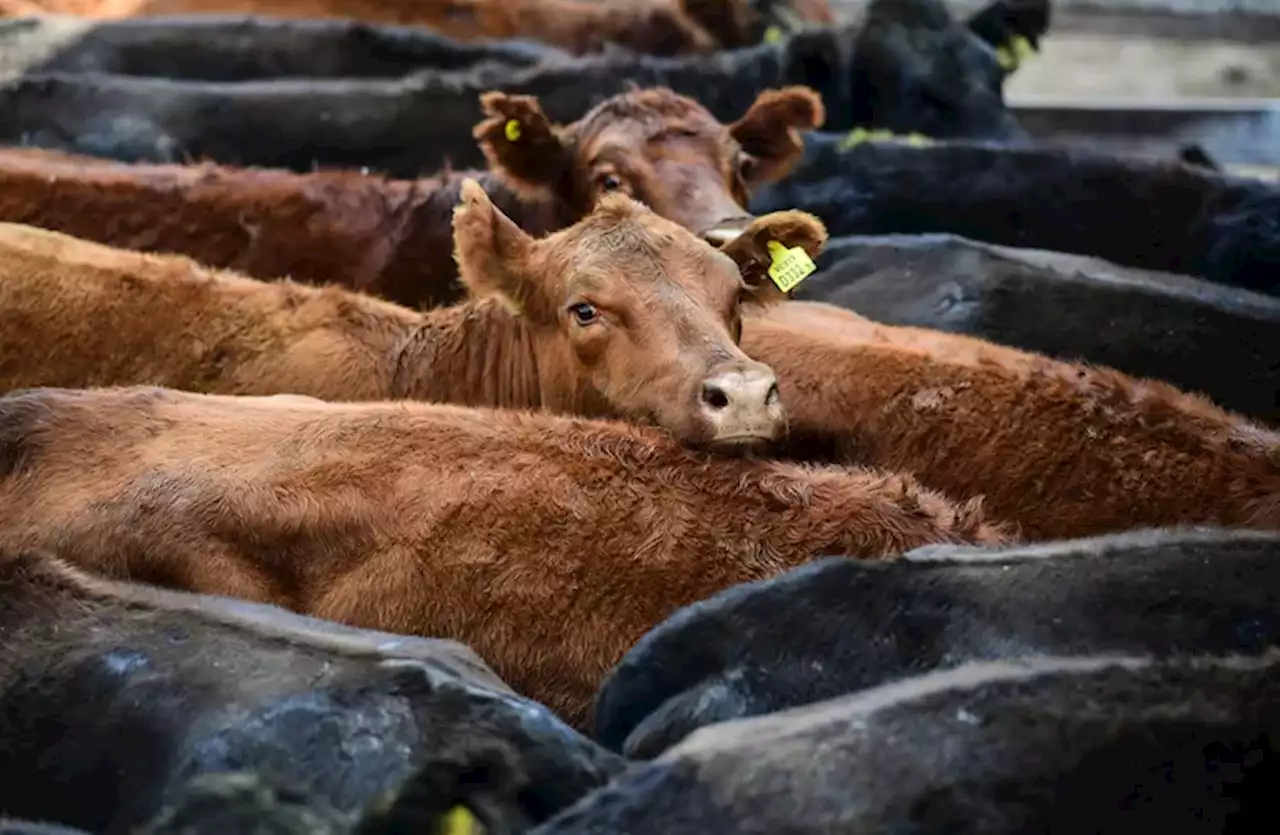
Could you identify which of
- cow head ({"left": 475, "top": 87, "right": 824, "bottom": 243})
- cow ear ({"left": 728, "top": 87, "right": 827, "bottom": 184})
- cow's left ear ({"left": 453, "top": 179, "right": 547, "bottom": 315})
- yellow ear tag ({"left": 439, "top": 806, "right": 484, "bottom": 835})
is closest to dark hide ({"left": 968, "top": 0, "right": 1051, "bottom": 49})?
cow ear ({"left": 728, "top": 87, "right": 827, "bottom": 184})

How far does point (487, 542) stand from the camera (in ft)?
7.55

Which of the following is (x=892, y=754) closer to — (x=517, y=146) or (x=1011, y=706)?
(x=1011, y=706)

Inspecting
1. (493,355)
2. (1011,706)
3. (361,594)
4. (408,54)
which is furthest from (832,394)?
(408,54)

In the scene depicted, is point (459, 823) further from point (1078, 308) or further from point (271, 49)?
point (271, 49)

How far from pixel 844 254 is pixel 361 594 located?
2350 millimetres

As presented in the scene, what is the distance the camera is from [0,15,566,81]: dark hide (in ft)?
20.3

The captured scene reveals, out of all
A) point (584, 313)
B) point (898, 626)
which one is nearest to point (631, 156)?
point (584, 313)

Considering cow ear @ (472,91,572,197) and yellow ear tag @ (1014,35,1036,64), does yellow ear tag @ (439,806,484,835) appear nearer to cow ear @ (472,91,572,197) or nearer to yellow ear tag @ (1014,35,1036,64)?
cow ear @ (472,91,572,197)

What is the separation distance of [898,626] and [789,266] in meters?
1.39

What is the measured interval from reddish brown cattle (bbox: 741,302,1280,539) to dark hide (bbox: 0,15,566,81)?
3224 mm

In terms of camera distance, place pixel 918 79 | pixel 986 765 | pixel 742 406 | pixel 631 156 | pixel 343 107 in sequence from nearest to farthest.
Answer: pixel 986 765
pixel 742 406
pixel 631 156
pixel 343 107
pixel 918 79

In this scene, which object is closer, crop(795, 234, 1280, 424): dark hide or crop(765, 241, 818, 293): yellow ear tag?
crop(765, 241, 818, 293): yellow ear tag

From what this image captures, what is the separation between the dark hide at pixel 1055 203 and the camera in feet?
15.0

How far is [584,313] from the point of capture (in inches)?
117
